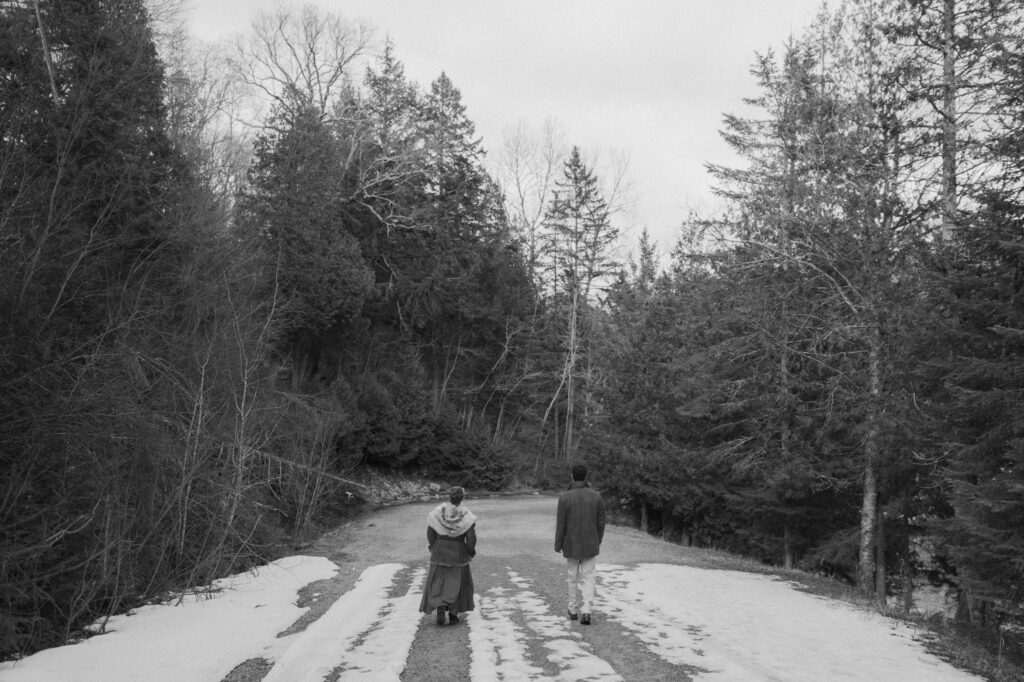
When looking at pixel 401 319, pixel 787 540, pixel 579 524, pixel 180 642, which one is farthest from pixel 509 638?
pixel 401 319

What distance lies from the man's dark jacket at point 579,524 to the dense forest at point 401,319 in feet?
17.2

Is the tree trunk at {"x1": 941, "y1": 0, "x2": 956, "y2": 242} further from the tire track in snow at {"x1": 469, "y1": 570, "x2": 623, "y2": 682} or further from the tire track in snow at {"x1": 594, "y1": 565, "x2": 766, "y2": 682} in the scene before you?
the tire track in snow at {"x1": 469, "y1": 570, "x2": 623, "y2": 682}

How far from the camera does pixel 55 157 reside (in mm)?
10672

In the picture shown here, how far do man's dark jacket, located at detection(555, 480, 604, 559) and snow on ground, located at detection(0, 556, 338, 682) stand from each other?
11.4 feet

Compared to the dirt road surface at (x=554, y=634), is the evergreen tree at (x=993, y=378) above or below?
above

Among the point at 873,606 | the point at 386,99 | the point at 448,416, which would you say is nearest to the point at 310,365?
the point at 448,416

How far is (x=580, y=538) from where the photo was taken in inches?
338

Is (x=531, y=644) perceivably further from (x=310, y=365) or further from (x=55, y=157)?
(x=310, y=365)

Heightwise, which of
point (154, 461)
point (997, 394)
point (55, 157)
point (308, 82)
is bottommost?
point (154, 461)

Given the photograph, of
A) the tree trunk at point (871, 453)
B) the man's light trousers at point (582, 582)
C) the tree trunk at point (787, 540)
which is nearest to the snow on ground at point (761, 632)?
the man's light trousers at point (582, 582)

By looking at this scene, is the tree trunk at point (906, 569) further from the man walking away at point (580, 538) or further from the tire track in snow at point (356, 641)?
the tire track in snow at point (356, 641)

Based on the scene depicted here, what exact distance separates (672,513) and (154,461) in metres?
18.9

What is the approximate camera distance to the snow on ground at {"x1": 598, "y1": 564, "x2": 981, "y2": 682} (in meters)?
6.61

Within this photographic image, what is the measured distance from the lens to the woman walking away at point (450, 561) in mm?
8648
